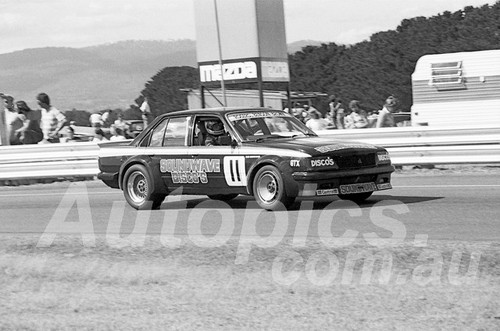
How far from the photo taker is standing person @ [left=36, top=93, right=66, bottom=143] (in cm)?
2052

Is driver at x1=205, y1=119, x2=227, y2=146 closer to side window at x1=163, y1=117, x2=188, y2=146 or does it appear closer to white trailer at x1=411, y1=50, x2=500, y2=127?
side window at x1=163, y1=117, x2=188, y2=146

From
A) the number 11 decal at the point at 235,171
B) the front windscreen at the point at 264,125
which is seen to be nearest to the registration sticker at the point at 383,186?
the front windscreen at the point at 264,125

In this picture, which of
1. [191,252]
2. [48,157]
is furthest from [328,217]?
[48,157]

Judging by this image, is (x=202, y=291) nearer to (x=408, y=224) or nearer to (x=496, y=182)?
(x=408, y=224)

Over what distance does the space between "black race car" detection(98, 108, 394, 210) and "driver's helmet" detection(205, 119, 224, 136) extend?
2 centimetres

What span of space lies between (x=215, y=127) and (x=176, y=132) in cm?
64

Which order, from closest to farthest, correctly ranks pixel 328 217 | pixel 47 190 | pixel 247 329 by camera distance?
1. pixel 247 329
2. pixel 328 217
3. pixel 47 190

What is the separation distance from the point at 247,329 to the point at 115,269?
8.35 feet

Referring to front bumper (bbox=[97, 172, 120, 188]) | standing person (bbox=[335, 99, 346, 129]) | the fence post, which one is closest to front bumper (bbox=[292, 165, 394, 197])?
front bumper (bbox=[97, 172, 120, 188])

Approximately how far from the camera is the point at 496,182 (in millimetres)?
14625

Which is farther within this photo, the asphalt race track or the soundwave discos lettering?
→ the soundwave discos lettering

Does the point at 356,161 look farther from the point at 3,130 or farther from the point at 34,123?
the point at 3,130

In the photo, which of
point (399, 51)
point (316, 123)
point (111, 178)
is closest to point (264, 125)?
point (111, 178)

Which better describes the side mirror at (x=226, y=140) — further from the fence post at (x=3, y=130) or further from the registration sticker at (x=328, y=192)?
the fence post at (x=3, y=130)
